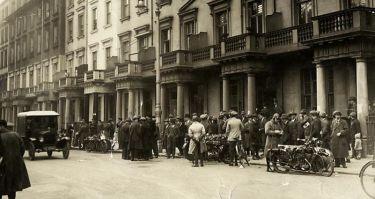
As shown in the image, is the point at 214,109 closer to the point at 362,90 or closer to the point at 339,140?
the point at 362,90

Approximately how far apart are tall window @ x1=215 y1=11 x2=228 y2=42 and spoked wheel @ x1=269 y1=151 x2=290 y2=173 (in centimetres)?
1315

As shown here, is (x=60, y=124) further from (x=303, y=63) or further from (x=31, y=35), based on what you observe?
(x=303, y=63)

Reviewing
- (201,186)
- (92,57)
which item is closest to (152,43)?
(92,57)

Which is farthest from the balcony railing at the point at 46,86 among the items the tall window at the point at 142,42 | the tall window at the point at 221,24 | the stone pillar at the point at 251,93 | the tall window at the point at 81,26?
the stone pillar at the point at 251,93

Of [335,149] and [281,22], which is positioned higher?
[281,22]

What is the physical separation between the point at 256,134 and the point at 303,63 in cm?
544

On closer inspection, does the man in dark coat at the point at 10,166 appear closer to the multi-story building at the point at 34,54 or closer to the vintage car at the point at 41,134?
the vintage car at the point at 41,134

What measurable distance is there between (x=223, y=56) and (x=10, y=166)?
15.8m

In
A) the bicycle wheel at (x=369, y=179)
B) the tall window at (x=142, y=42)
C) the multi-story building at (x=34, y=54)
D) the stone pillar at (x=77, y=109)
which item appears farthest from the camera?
the multi-story building at (x=34, y=54)

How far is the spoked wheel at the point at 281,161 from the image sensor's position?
14.2 m

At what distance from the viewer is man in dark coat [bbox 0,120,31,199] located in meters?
9.09

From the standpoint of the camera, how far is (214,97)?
27.6 m

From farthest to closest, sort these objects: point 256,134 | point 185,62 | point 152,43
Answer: point 152,43
point 185,62
point 256,134

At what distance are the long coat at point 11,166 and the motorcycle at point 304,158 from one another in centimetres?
786
